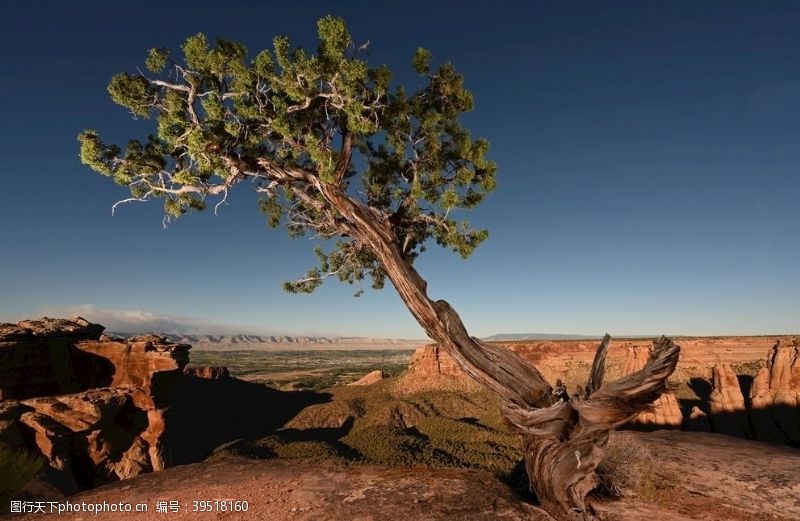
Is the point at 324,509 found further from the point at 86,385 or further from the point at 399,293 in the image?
the point at 86,385

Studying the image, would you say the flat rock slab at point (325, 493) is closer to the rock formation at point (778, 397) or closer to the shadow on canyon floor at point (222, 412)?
the rock formation at point (778, 397)

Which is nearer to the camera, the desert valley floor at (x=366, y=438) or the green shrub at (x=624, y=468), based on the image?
the desert valley floor at (x=366, y=438)

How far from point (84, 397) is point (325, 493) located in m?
23.0

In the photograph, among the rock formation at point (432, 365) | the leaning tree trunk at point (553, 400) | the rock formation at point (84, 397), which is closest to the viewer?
the leaning tree trunk at point (553, 400)

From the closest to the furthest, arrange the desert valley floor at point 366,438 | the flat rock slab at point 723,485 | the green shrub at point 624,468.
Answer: the flat rock slab at point 723,485 → the desert valley floor at point 366,438 → the green shrub at point 624,468

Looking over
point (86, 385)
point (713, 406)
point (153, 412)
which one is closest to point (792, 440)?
point (713, 406)

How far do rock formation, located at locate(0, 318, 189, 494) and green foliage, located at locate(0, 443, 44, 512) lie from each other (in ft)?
49.6

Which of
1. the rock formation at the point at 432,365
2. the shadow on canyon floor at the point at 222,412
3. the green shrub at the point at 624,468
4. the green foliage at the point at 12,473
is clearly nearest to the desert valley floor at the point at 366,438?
the green shrub at the point at 624,468

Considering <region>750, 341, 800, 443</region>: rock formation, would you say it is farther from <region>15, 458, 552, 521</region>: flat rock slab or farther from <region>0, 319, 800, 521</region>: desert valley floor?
<region>15, 458, 552, 521</region>: flat rock slab

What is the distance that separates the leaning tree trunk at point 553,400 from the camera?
830cm

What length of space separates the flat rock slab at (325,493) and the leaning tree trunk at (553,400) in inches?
32.5

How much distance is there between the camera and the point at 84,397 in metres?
23.9

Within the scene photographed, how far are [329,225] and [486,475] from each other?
9.84 m

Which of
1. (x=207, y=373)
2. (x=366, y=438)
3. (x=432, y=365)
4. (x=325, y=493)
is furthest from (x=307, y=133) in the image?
(x=207, y=373)
